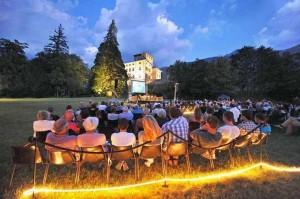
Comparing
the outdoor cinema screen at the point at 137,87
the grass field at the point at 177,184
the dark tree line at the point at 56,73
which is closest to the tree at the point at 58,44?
the dark tree line at the point at 56,73

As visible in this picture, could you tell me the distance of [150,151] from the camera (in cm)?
444

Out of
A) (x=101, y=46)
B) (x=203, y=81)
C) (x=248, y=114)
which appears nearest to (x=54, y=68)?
(x=101, y=46)

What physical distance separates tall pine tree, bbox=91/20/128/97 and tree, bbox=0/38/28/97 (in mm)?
12419

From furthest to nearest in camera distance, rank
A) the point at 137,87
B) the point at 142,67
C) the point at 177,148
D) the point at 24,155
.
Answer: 1. the point at 142,67
2. the point at 137,87
3. the point at 177,148
4. the point at 24,155

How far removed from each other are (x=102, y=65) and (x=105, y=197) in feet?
127

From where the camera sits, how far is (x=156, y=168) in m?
5.12

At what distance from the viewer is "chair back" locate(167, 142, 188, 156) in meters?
4.68

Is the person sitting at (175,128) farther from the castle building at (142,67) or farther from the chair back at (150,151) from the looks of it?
the castle building at (142,67)

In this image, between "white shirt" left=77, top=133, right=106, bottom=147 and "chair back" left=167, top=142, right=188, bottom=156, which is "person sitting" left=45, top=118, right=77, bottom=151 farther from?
"chair back" left=167, top=142, right=188, bottom=156

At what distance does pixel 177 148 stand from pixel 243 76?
1843 inches

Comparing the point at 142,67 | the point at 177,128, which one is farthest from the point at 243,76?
the point at 142,67

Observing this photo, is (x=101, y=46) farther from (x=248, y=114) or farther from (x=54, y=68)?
(x=248, y=114)

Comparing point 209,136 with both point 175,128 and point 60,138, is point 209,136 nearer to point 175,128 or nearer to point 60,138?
point 175,128

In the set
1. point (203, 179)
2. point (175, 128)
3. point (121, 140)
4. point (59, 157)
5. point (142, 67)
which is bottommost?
point (203, 179)
